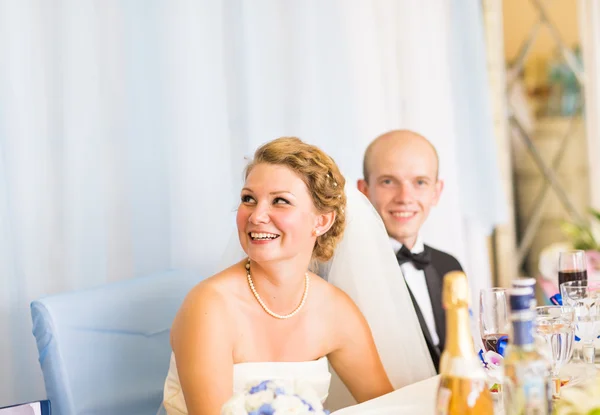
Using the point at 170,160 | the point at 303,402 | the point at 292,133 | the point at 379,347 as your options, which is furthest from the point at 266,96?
the point at 303,402

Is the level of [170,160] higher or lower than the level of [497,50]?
lower

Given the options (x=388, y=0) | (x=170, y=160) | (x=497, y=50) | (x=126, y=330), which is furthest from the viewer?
(x=497, y=50)

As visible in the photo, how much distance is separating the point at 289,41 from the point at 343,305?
4.42 feet

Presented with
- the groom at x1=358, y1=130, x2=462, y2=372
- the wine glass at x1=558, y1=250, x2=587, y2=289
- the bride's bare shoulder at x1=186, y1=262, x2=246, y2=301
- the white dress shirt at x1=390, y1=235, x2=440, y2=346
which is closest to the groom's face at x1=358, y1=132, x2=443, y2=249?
Answer: the groom at x1=358, y1=130, x2=462, y2=372

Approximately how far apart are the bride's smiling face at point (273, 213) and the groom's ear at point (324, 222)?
66mm

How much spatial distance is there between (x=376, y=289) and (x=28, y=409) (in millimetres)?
994

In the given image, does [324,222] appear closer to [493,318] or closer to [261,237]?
[261,237]

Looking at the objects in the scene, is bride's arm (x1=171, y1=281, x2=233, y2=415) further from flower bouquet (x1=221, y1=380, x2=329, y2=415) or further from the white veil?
flower bouquet (x1=221, y1=380, x2=329, y2=415)

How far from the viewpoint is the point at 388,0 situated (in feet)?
11.9

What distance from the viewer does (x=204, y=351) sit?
168cm

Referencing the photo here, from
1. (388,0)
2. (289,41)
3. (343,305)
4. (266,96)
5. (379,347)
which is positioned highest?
(388,0)

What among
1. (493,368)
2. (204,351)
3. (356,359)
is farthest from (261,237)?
(493,368)

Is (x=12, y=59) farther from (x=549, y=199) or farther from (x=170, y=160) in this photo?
(x=549, y=199)

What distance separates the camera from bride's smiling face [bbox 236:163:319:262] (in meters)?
1.76
